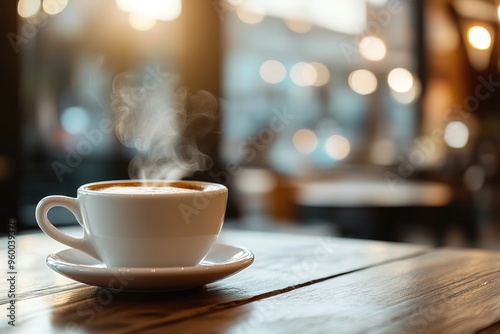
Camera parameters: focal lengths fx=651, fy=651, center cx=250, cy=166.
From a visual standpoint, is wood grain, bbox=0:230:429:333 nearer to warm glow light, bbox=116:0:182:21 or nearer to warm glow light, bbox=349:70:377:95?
warm glow light, bbox=116:0:182:21

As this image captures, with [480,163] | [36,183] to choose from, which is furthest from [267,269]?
[480,163]

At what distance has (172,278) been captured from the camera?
2.08 feet

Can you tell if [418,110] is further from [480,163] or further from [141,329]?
[141,329]

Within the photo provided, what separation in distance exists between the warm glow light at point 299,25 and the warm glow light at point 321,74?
0.96 feet

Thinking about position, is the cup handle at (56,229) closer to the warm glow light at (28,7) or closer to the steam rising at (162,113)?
the warm glow light at (28,7)

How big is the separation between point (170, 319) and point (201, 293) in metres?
0.11

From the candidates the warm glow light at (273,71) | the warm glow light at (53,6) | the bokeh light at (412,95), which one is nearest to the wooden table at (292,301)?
the warm glow light at (53,6)

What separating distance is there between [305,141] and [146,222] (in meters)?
4.64

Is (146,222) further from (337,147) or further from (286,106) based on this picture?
(337,147)

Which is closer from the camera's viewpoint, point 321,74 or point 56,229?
point 56,229

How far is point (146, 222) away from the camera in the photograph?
0.65 meters

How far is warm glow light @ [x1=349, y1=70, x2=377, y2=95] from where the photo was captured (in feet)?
18.2

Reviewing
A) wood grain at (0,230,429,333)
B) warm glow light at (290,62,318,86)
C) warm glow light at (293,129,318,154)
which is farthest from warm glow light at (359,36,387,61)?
wood grain at (0,230,429,333)

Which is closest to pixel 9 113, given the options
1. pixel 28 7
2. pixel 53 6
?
pixel 28 7
